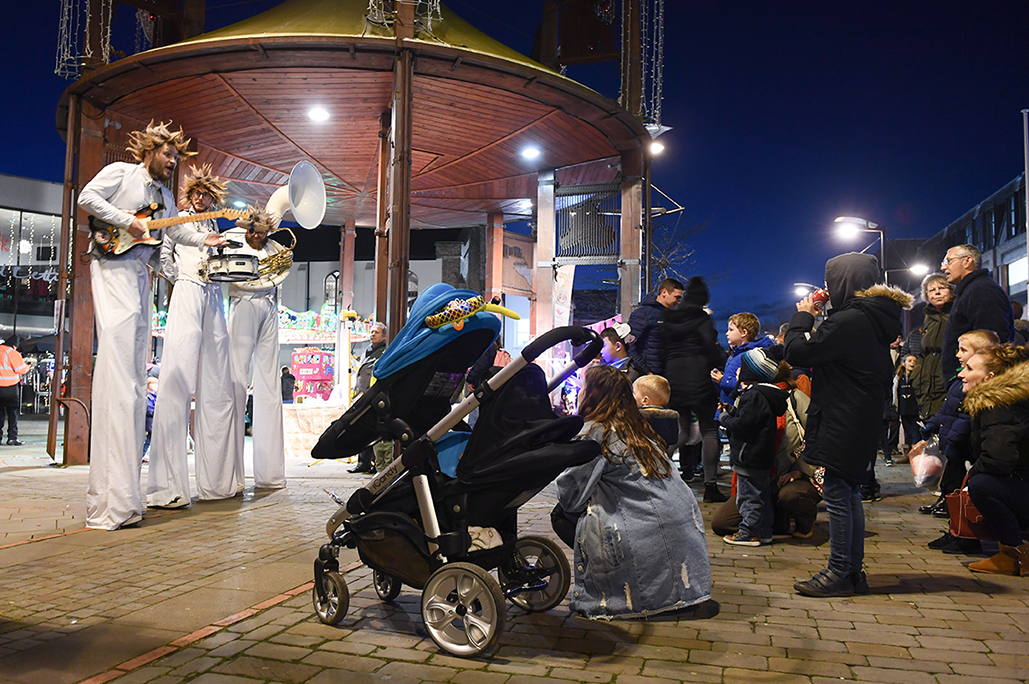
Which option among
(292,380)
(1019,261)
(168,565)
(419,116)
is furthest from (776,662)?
(1019,261)

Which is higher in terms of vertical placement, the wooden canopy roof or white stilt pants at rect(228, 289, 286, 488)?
the wooden canopy roof

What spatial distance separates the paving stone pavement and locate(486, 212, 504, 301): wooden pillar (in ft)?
45.1

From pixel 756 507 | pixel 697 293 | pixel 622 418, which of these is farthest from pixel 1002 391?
pixel 697 293

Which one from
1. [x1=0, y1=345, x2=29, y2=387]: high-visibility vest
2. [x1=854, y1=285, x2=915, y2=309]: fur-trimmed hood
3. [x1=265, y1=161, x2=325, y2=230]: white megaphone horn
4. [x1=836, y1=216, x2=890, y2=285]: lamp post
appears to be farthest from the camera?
[x1=836, y1=216, x2=890, y2=285]: lamp post

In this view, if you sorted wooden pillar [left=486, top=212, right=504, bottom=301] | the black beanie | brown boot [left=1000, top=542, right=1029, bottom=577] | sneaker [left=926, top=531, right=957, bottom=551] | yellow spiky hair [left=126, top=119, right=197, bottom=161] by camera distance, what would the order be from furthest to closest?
1. wooden pillar [left=486, top=212, right=504, bottom=301]
2. the black beanie
3. yellow spiky hair [left=126, top=119, right=197, bottom=161]
4. sneaker [left=926, top=531, right=957, bottom=551]
5. brown boot [left=1000, top=542, right=1029, bottom=577]

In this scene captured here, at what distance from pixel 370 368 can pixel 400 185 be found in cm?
245

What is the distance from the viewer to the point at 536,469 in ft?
11.1

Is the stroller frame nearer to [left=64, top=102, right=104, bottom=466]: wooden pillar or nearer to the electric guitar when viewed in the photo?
the electric guitar

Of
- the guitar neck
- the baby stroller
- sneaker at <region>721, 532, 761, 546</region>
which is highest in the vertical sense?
the guitar neck

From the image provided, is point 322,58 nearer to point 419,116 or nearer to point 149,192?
point 419,116

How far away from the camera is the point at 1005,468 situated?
195 inches

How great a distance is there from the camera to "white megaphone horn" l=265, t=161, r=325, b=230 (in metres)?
7.63

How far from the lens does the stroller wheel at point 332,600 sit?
12.1 ft

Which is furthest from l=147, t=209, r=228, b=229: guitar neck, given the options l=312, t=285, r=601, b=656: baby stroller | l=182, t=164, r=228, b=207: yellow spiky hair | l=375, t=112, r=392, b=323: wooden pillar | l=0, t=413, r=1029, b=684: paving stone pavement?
l=375, t=112, r=392, b=323: wooden pillar
